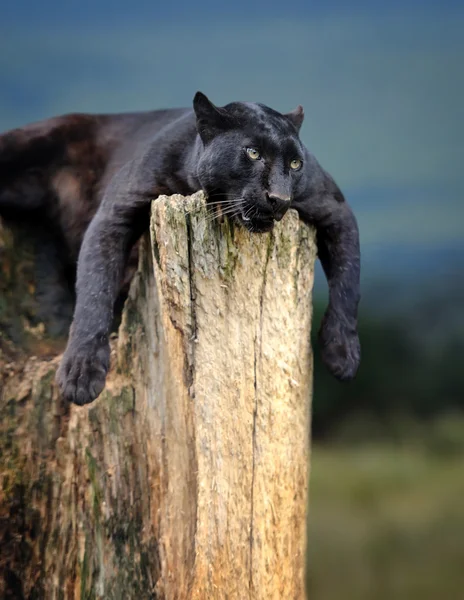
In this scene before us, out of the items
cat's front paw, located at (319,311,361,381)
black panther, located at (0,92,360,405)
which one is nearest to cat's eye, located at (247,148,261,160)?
black panther, located at (0,92,360,405)

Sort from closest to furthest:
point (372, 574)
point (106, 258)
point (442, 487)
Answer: point (106, 258), point (372, 574), point (442, 487)

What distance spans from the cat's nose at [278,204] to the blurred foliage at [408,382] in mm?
3118

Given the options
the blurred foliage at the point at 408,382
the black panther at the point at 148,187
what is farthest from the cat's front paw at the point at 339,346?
the blurred foliage at the point at 408,382

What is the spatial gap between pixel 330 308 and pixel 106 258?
0.84m

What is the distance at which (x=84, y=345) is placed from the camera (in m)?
2.83

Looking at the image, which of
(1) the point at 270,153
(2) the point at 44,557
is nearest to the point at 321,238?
(1) the point at 270,153

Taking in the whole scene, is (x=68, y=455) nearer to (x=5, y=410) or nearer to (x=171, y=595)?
(x=5, y=410)

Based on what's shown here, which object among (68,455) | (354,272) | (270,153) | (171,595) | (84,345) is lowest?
(171,595)

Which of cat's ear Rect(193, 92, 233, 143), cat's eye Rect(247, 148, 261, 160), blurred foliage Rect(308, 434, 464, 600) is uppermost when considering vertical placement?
cat's ear Rect(193, 92, 233, 143)

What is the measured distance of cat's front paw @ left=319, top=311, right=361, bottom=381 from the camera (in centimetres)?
293

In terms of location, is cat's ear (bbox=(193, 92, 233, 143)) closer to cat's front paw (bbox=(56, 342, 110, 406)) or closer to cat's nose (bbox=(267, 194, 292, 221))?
cat's nose (bbox=(267, 194, 292, 221))

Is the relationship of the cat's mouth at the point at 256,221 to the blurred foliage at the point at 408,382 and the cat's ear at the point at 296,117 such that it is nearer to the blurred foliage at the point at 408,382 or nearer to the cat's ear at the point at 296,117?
the cat's ear at the point at 296,117

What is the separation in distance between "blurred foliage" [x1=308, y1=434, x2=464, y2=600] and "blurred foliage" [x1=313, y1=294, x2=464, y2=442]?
0.13 metres

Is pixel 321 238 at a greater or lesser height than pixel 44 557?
greater
